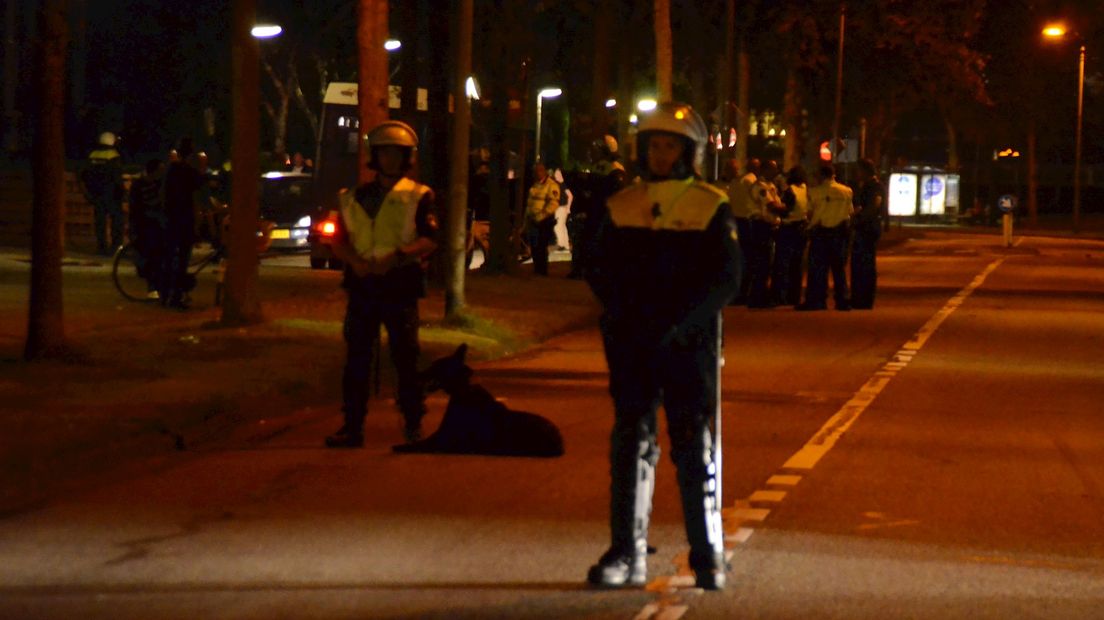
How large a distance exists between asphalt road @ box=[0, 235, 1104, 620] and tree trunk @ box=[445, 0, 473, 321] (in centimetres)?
403

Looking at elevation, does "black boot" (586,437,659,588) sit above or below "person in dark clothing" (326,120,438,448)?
below

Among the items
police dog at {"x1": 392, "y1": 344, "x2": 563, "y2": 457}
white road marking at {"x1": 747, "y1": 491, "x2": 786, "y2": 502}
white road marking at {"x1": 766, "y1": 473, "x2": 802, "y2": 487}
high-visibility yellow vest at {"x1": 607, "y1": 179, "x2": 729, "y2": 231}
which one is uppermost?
high-visibility yellow vest at {"x1": 607, "y1": 179, "x2": 729, "y2": 231}

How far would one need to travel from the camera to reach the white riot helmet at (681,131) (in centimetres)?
788

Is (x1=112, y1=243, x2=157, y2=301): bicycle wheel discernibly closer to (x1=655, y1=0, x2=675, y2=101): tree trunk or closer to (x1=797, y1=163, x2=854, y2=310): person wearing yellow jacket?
(x1=797, y1=163, x2=854, y2=310): person wearing yellow jacket

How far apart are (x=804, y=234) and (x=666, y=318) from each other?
1886 cm

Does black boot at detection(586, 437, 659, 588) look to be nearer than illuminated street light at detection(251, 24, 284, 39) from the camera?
Yes

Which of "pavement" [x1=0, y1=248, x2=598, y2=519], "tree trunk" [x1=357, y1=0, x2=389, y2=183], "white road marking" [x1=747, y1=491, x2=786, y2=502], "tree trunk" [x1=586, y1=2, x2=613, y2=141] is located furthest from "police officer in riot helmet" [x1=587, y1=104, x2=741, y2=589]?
"tree trunk" [x1=586, y1=2, x2=613, y2=141]

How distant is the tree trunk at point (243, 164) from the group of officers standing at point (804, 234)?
315 inches

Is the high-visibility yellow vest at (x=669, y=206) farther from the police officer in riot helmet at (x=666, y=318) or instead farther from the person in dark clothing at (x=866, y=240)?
the person in dark clothing at (x=866, y=240)

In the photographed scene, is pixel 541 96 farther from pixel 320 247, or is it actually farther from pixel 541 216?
pixel 541 216

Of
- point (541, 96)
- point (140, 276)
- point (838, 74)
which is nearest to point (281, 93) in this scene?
point (838, 74)

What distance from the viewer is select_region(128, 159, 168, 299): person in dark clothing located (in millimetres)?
22062

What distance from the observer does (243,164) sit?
61.5ft

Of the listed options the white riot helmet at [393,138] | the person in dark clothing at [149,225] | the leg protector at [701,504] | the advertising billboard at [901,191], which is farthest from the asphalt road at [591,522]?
the advertising billboard at [901,191]
